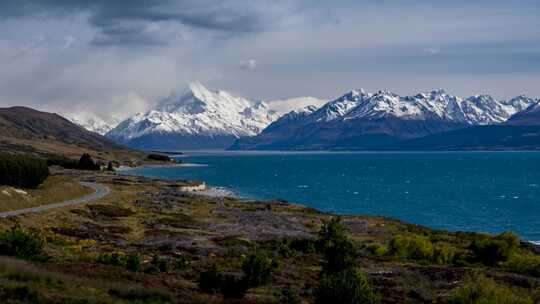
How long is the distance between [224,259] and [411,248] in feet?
71.4

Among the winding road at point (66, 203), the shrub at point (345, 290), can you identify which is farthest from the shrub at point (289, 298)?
the winding road at point (66, 203)

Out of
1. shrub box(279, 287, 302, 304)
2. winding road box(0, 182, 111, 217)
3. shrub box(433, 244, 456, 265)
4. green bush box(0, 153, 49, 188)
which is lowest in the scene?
shrub box(433, 244, 456, 265)

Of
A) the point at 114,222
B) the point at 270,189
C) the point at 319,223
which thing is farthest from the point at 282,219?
the point at 270,189

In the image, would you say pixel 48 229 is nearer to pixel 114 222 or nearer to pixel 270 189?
pixel 114 222

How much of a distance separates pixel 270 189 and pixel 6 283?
162m

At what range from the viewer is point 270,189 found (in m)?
187

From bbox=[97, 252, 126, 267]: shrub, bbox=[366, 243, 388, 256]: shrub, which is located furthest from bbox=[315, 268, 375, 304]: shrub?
bbox=[366, 243, 388, 256]: shrub

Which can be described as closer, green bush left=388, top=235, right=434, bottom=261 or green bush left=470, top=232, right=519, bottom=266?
green bush left=470, top=232, right=519, bottom=266

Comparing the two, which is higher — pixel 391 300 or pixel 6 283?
pixel 6 283

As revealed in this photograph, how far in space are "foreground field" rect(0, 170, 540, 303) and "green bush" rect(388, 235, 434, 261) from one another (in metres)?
0.14

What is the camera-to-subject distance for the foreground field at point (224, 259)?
30520 mm

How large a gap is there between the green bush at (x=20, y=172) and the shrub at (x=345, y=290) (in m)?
71.7

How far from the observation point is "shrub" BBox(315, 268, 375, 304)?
28.6m

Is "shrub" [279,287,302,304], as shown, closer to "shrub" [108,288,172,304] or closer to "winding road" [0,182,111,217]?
"shrub" [108,288,172,304]
